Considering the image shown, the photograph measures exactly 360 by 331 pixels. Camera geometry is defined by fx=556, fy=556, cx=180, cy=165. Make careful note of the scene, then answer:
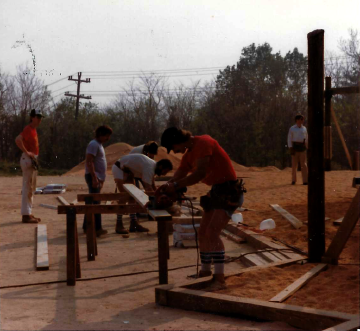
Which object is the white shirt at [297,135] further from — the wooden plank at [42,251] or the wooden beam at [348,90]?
the wooden beam at [348,90]

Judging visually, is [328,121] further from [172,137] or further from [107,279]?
[107,279]

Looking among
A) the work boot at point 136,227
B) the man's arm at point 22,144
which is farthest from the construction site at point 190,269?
the man's arm at point 22,144

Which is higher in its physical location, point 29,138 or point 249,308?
point 29,138

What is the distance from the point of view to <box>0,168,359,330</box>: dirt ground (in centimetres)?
479

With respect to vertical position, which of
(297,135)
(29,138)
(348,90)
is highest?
(348,90)

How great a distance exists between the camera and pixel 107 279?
257 inches

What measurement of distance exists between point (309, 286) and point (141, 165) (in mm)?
3957

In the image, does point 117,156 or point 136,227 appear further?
point 117,156

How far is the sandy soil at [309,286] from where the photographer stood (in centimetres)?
505

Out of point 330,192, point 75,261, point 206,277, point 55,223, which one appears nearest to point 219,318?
point 206,277

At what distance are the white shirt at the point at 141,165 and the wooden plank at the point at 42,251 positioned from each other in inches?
68.0

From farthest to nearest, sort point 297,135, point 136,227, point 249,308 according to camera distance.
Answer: point 297,135 < point 136,227 < point 249,308

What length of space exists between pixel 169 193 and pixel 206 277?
98 cm

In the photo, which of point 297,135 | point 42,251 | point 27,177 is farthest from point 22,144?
point 297,135
